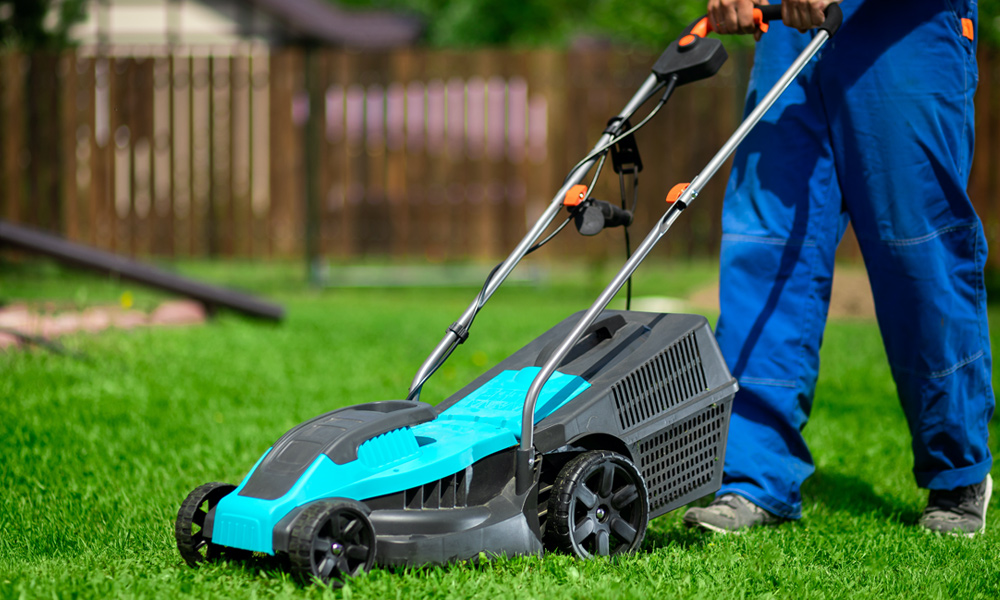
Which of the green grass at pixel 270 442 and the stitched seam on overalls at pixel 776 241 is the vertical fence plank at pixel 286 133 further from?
the stitched seam on overalls at pixel 776 241

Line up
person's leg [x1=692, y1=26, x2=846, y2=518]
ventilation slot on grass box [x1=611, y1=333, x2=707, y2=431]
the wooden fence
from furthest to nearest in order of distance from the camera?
1. the wooden fence
2. person's leg [x1=692, y1=26, x2=846, y2=518]
3. ventilation slot on grass box [x1=611, y1=333, x2=707, y2=431]

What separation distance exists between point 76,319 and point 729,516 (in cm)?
396

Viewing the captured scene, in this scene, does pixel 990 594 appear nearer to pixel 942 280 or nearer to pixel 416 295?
pixel 942 280

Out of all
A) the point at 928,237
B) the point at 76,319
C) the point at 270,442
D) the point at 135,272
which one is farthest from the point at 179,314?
the point at 928,237

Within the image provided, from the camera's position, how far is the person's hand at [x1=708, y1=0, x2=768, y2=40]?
257 cm

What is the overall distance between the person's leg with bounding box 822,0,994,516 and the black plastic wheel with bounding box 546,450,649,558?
90 cm

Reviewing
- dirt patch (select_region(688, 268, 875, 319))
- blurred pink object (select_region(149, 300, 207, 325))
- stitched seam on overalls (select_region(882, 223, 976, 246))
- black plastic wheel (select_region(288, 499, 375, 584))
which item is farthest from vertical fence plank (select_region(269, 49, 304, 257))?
black plastic wheel (select_region(288, 499, 375, 584))

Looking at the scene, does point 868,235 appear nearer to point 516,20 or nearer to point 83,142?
point 83,142

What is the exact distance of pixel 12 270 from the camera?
28.9ft

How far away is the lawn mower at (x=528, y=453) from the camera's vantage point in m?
1.95

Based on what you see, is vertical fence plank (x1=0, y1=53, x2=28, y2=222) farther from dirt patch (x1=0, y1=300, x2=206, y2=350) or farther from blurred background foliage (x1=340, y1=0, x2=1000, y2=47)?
blurred background foliage (x1=340, y1=0, x2=1000, y2=47)

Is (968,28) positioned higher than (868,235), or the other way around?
(968,28)

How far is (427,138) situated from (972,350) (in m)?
6.89

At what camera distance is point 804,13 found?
2.48 meters
